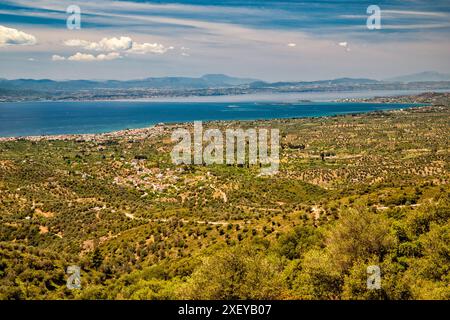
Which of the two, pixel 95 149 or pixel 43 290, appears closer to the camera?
pixel 43 290

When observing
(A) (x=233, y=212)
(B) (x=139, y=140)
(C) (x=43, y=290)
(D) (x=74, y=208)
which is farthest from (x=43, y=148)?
(C) (x=43, y=290)

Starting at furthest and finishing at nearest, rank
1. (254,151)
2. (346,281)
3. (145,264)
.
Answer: (254,151) < (145,264) < (346,281)

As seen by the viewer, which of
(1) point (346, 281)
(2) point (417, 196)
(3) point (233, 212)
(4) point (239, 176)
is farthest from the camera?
(4) point (239, 176)
